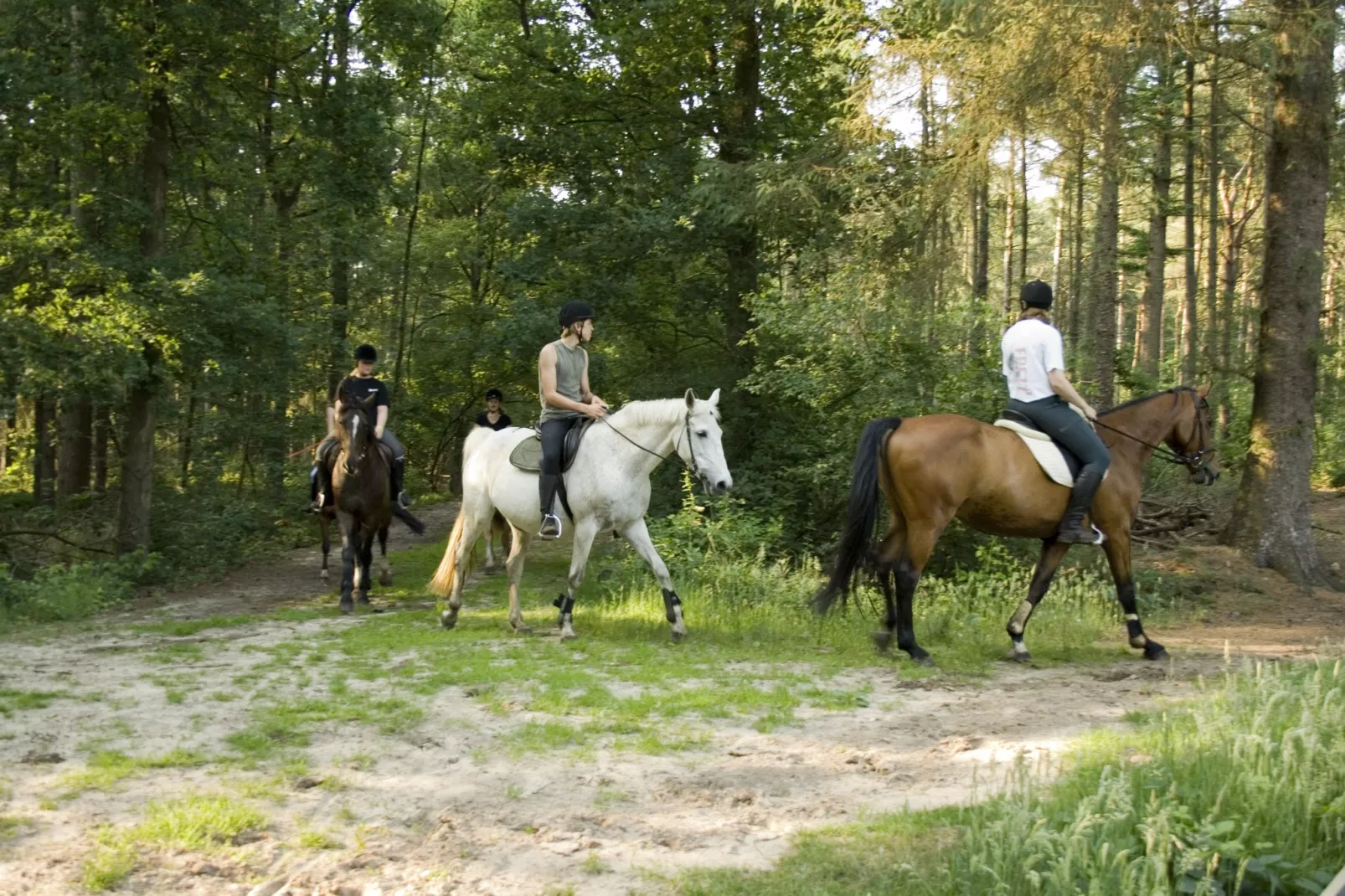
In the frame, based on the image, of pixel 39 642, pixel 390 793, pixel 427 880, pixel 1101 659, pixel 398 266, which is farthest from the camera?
pixel 398 266

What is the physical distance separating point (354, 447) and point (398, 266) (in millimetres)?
18221

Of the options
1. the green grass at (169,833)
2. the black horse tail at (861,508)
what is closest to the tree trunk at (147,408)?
the black horse tail at (861,508)

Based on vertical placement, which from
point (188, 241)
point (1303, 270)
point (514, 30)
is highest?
point (514, 30)

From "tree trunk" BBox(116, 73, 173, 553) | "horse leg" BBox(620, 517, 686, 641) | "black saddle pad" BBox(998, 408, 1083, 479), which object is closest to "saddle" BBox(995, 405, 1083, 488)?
"black saddle pad" BBox(998, 408, 1083, 479)

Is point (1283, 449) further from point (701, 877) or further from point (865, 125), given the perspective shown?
point (701, 877)

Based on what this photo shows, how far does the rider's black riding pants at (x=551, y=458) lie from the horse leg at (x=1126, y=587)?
4.65 m

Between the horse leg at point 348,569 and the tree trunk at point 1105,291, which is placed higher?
the tree trunk at point 1105,291

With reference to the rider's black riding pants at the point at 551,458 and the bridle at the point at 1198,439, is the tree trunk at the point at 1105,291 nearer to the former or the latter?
the bridle at the point at 1198,439

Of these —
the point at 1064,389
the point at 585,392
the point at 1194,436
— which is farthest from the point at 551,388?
the point at 1194,436

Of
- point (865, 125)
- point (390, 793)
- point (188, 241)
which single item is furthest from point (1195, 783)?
point (188, 241)

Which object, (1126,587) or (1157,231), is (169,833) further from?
(1157,231)

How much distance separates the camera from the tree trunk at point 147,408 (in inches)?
629

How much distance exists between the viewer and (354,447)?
11.9 meters

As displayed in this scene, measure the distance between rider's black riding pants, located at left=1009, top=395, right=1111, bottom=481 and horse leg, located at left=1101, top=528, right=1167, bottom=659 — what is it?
665mm
